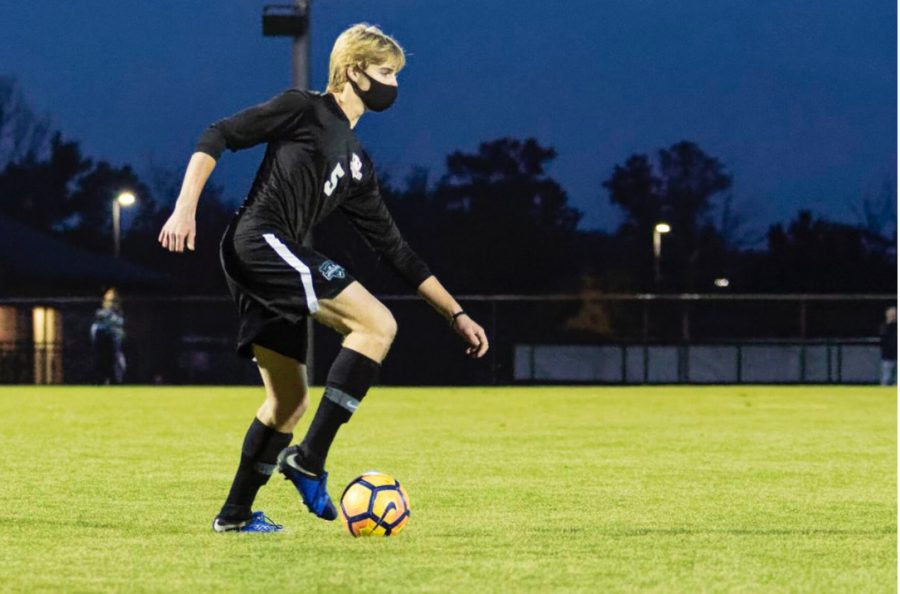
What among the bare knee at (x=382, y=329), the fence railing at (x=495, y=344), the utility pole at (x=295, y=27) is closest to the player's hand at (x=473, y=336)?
the bare knee at (x=382, y=329)

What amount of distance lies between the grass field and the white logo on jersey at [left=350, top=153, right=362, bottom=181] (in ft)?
5.34

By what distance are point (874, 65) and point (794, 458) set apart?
67273 mm

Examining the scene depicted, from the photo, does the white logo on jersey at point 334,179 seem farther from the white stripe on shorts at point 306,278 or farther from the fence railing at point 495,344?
the fence railing at point 495,344

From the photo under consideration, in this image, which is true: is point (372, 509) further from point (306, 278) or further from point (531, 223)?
point (531, 223)

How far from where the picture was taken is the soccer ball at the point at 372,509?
7141 millimetres

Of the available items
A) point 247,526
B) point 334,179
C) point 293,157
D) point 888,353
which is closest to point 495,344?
point 888,353

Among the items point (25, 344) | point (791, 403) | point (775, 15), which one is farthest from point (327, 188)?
point (775, 15)

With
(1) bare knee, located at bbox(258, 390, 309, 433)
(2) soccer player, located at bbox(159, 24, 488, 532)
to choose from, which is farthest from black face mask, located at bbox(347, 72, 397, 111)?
(1) bare knee, located at bbox(258, 390, 309, 433)

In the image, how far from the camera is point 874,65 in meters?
76.8

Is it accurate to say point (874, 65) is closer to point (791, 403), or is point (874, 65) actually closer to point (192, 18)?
point (192, 18)

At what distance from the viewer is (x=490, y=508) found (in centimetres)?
874

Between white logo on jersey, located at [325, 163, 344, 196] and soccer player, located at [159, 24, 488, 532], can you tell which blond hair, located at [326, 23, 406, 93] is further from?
white logo on jersey, located at [325, 163, 344, 196]

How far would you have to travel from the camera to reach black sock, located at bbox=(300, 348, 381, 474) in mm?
6816

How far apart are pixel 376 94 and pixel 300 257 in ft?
3.10
